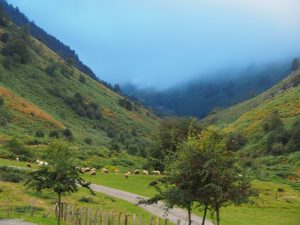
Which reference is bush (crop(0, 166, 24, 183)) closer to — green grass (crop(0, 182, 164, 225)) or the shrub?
green grass (crop(0, 182, 164, 225))

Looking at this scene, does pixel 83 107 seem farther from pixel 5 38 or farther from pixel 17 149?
pixel 17 149

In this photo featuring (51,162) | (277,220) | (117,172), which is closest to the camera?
(51,162)

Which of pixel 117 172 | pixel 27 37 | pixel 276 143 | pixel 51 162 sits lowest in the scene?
pixel 51 162

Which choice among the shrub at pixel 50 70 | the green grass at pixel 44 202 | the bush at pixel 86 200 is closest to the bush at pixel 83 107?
the shrub at pixel 50 70

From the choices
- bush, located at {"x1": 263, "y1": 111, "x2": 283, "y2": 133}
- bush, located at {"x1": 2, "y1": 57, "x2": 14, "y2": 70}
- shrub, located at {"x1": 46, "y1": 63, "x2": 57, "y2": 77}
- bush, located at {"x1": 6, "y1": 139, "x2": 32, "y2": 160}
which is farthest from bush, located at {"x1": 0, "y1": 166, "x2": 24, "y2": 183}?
shrub, located at {"x1": 46, "y1": 63, "x2": 57, "y2": 77}

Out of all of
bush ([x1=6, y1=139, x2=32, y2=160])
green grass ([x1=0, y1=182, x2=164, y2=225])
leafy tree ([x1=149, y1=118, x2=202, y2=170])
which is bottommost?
green grass ([x1=0, y1=182, x2=164, y2=225])

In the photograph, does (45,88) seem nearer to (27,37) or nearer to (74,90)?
(74,90)

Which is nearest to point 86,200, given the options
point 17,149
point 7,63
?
point 17,149

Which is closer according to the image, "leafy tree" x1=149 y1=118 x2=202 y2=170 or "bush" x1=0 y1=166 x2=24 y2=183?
"bush" x1=0 y1=166 x2=24 y2=183

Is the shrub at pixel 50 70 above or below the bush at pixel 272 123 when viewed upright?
above

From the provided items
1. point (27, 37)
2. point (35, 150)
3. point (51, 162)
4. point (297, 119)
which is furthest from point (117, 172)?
point (27, 37)

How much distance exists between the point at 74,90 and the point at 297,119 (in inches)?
3386

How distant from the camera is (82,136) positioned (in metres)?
140

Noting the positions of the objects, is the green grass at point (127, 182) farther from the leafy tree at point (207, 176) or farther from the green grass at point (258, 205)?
the leafy tree at point (207, 176)
